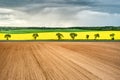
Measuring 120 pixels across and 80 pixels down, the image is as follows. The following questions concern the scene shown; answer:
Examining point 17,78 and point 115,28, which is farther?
point 115,28

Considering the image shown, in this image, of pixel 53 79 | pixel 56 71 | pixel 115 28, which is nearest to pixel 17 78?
pixel 53 79

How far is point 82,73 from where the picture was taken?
286 inches

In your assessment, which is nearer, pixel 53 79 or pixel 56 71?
pixel 53 79

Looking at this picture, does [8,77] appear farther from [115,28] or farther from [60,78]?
[115,28]

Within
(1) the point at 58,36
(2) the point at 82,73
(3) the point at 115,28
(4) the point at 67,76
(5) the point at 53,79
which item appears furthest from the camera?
(3) the point at 115,28

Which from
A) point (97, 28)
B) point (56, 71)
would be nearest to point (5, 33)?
point (97, 28)

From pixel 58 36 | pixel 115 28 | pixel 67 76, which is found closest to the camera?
pixel 67 76

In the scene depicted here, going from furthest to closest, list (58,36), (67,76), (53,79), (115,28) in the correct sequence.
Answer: (115,28), (58,36), (67,76), (53,79)

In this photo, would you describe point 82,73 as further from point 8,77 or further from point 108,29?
point 108,29

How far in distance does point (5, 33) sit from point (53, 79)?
30642 mm

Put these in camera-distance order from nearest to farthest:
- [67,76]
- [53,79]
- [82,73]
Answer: [53,79] < [67,76] < [82,73]

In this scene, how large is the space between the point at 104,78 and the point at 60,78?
83 centimetres

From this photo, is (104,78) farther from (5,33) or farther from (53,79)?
(5,33)

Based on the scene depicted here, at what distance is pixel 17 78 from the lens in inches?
258
